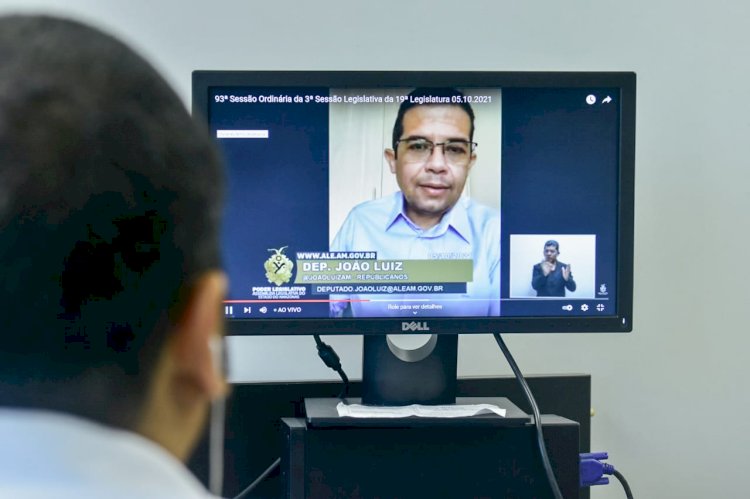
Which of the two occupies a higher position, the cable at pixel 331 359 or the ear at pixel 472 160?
the ear at pixel 472 160

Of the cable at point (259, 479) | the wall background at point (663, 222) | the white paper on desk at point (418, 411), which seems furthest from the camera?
the wall background at point (663, 222)

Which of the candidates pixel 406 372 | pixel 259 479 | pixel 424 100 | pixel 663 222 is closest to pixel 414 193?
pixel 424 100

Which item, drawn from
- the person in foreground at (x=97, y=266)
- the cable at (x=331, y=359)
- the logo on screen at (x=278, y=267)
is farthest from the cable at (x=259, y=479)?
the person in foreground at (x=97, y=266)

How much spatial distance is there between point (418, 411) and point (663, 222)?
71cm

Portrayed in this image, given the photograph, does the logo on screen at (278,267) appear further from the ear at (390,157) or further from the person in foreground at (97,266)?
the person in foreground at (97,266)

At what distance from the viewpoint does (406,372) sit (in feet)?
3.92

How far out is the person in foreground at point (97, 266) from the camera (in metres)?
0.37

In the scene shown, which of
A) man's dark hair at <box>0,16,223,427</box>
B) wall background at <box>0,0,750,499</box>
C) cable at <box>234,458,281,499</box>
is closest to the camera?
man's dark hair at <box>0,16,223,427</box>

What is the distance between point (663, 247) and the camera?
164cm

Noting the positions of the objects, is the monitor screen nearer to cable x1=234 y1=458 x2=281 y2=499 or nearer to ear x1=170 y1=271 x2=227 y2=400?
cable x1=234 y1=458 x2=281 y2=499

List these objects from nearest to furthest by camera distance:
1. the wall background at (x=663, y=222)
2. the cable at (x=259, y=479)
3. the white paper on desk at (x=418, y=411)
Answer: the white paper on desk at (x=418, y=411), the cable at (x=259, y=479), the wall background at (x=663, y=222)

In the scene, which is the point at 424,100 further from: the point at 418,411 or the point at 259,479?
the point at 259,479

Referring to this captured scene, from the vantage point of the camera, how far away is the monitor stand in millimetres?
1190

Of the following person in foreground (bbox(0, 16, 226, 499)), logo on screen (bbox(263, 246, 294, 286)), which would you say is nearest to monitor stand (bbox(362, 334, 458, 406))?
logo on screen (bbox(263, 246, 294, 286))
